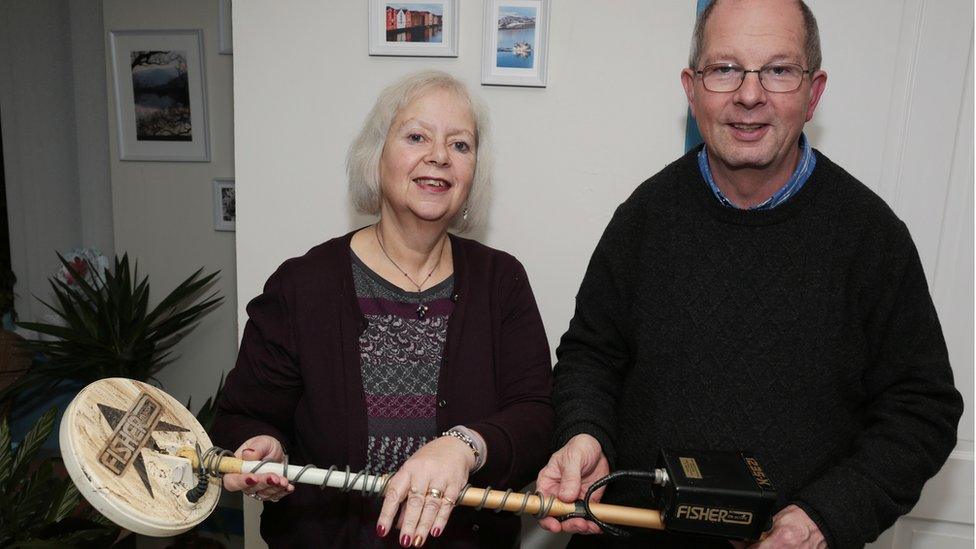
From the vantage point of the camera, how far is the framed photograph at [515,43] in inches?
67.1

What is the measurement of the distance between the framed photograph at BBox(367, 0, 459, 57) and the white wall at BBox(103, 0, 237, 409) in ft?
5.04

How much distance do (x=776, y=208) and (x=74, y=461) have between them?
A: 129cm

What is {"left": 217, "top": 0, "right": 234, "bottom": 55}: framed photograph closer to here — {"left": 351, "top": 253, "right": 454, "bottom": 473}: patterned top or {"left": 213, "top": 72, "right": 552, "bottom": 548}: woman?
{"left": 213, "top": 72, "right": 552, "bottom": 548}: woman

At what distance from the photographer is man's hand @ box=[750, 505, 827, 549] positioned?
1040 mm

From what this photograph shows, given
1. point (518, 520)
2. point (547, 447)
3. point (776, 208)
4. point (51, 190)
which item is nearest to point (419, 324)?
point (547, 447)

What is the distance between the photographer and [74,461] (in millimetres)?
894

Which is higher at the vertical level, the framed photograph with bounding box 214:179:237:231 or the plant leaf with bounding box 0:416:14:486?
the framed photograph with bounding box 214:179:237:231

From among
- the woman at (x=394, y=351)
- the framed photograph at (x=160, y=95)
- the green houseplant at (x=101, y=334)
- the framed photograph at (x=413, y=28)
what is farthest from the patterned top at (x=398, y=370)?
the framed photograph at (x=160, y=95)

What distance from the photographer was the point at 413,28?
1.76 meters

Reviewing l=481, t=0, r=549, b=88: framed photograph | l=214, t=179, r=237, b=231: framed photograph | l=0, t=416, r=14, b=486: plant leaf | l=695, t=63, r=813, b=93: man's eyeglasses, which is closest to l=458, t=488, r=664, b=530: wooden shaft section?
l=695, t=63, r=813, b=93: man's eyeglasses

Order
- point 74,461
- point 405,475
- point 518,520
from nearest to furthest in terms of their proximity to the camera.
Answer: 1. point 74,461
2. point 405,475
3. point 518,520

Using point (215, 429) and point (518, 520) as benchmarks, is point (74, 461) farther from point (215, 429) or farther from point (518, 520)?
point (518, 520)

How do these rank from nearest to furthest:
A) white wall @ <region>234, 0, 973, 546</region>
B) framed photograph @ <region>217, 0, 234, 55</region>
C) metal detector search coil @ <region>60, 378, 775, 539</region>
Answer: metal detector search coil @ <region>60, 378, 775, 539</region>
white wall @ <region>234, 0, 973, 546</region>
framed photograph @ <region>217, 0, 234, 55</region>

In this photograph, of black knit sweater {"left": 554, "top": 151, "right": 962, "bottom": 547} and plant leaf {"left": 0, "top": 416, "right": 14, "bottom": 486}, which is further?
plant leaf {"left": 0, "top": 416, "right": 14, "bottom": 486}
